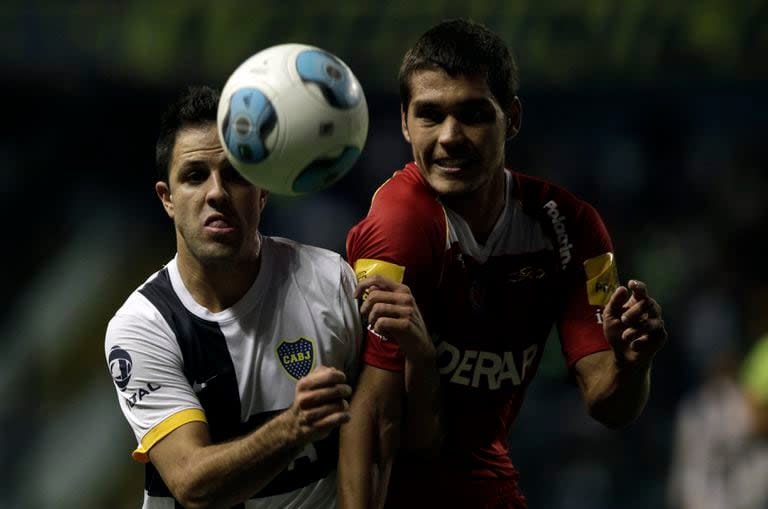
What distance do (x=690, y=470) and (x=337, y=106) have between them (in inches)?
223

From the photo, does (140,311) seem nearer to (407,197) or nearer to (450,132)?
(407,197)

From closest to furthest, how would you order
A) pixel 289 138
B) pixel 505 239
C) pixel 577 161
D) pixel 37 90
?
pixel 289 138, pixel 505 239, pixel 577 161, pixel 37 90

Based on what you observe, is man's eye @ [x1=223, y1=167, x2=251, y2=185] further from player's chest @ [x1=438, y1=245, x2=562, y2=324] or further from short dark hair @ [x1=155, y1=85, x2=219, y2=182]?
player's chest @ [x1=438, y1=245, x2=562, y2=324]

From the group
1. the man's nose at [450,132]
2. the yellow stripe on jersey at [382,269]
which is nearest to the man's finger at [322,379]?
the yellow stripe on jersey at [382,269]

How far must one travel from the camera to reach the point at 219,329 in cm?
420

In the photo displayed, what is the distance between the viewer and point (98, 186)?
38.8 feet

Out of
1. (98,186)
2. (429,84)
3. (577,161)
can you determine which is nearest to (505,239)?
(429,84)

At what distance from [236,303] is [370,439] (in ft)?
2.22

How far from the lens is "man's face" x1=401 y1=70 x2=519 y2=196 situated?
4043 mm

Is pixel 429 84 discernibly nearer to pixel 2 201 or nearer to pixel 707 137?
pixel 707 137

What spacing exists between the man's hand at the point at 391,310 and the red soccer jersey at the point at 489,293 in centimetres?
23

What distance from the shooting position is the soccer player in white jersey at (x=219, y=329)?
407 cm

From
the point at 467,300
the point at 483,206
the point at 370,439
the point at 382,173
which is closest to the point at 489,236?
the point at 483,206

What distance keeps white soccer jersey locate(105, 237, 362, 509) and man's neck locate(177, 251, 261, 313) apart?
0.03m
